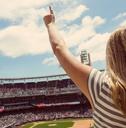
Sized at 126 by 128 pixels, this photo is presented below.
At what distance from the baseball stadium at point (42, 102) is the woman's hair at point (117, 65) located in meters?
60.7

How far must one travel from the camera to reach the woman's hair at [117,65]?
2547 millimetres

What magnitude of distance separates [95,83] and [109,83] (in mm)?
125

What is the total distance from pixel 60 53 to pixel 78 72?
0.32 m

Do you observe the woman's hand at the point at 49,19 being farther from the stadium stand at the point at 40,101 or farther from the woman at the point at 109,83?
the stadium stand at the point at 40,101

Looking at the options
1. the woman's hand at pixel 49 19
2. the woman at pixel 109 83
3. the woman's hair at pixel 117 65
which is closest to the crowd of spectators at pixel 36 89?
the woman's hand at pixel 49 19

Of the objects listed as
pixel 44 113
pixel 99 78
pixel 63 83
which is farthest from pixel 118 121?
pixel 63 83

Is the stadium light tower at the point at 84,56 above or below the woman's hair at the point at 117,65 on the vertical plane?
above

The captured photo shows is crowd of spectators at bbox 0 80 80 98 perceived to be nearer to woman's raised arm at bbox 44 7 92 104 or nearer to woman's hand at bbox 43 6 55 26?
woman's hand at bbox 43 6 55 26

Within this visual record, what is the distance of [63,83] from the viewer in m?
85.2

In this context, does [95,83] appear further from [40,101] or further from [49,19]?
[40,101]

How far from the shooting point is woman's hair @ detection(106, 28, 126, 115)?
2.55 m

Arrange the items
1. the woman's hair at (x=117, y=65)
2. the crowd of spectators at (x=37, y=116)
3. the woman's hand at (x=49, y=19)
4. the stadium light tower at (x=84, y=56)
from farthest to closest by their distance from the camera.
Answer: the stadium light tower at (x=84, y=56), the crowd of spectators at (x=37, y=116), the woman's hand at (x=49, y=19), the woman's hair at (x=117, y=65)

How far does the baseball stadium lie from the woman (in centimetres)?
6050

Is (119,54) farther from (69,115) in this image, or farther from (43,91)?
(43,91)
